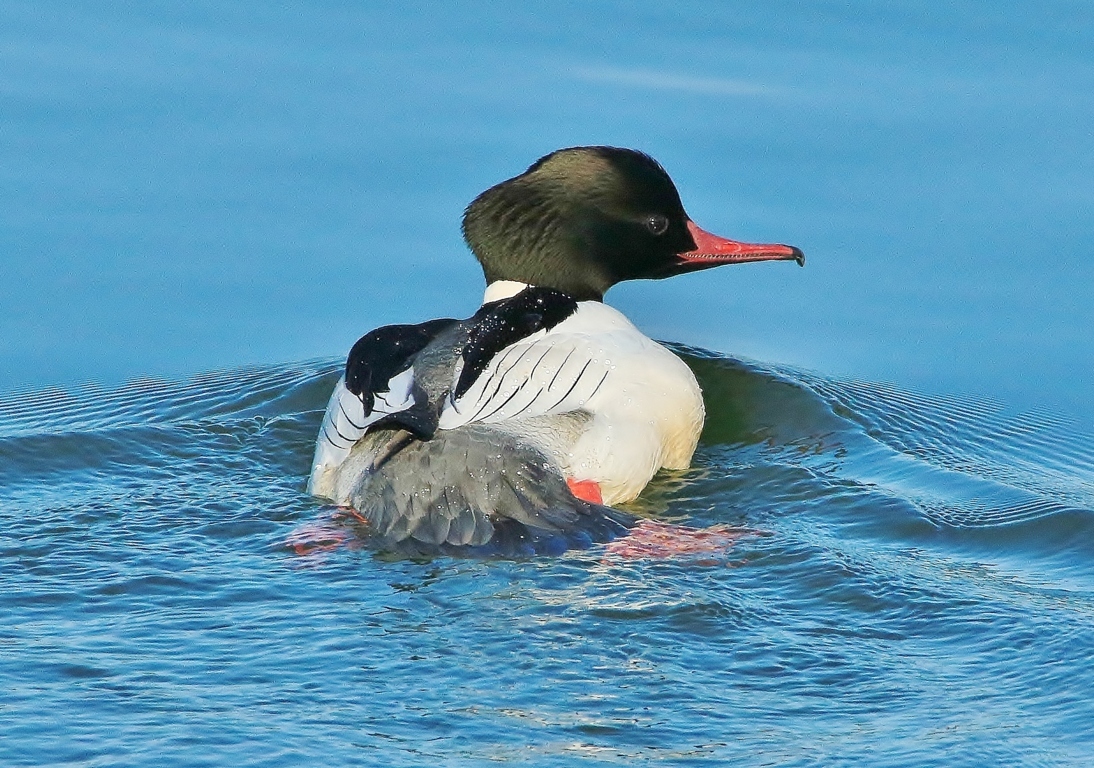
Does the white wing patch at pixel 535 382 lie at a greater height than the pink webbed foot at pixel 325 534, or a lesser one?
greater

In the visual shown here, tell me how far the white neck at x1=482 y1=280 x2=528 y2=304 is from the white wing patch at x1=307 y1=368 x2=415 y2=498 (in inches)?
37.3

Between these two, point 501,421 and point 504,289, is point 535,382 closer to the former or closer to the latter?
point 501,421

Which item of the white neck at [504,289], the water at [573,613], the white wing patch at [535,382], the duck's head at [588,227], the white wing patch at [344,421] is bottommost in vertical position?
the water at [573,613]

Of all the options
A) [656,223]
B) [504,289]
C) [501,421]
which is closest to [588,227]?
[656,223]

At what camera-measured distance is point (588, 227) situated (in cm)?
878

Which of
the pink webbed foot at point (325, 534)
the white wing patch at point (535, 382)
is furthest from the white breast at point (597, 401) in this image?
the pink webbed foot at point (325, 534)

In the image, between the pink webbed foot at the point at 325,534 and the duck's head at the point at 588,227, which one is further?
the duck's head at the point at 588,227

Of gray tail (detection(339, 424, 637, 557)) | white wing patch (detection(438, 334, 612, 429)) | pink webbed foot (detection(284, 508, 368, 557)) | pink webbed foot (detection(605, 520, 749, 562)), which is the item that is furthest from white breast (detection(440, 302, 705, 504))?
pink webbed foot (detection(284, 508, 368, 557))

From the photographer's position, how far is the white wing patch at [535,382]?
7.78 metres

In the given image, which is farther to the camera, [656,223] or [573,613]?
[656,223]

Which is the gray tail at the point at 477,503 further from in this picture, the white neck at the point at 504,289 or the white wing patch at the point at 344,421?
the white neck at the point at 504,289

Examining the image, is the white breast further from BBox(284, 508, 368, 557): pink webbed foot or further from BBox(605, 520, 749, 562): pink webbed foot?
BBox(284, 508, 368, 557): pink webbed foot

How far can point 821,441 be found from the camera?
8.95m

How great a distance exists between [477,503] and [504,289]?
180 centimetres
